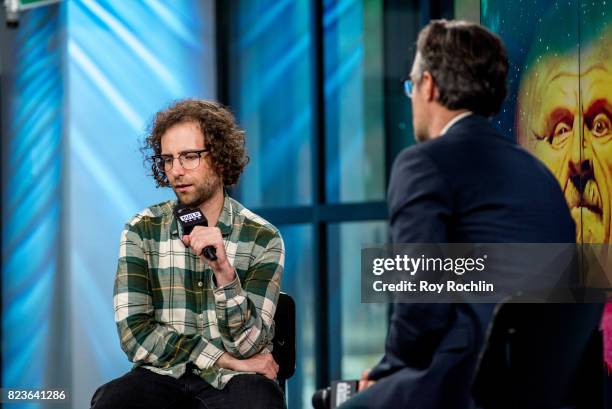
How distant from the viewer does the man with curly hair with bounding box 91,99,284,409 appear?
2.71 metres

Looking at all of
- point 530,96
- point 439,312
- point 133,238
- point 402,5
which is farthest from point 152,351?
point 402,5

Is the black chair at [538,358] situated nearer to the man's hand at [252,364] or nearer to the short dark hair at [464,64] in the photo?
the short dark hair at [464,64]

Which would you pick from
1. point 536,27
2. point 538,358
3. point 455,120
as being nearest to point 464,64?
point 455,120

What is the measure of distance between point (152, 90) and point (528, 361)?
13.2ft

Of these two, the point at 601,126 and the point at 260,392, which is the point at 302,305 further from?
the point at 260,392

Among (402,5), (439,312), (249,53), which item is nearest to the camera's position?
(439,312)

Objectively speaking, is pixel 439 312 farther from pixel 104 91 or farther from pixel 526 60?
pixel 104 91

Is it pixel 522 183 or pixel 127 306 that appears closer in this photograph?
pixel 522 183

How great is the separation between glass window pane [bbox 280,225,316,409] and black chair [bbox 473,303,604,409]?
3.41m

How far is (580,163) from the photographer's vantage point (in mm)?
3236

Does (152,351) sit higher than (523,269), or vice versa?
(523,269)

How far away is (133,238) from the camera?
112 inches

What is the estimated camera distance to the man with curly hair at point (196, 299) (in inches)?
106

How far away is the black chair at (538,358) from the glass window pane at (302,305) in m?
3.41
